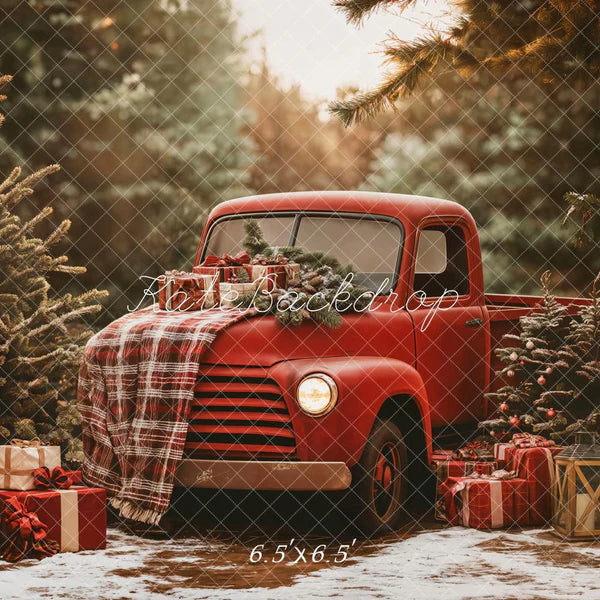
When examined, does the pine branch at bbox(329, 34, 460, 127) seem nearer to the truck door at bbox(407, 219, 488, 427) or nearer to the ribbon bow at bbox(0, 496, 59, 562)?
the truck door at bbox(407, 219, 488, 427)

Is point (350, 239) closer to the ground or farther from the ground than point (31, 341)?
farther from the ground

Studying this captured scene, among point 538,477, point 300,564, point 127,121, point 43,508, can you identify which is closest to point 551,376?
point 538,477

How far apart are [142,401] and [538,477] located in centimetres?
251

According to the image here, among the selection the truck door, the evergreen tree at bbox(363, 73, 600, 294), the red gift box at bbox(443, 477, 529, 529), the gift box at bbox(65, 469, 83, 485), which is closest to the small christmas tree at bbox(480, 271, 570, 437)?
the truck door

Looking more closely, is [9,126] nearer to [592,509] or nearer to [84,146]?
[84,146]

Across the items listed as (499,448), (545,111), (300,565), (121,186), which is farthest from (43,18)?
(300,565)

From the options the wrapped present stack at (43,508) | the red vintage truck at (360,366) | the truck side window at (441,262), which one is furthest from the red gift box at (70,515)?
the truck side window at (441,262)

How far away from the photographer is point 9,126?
45.5 feet

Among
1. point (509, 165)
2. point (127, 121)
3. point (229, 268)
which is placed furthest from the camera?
point (509, 165)

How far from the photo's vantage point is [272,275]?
22.6 feet

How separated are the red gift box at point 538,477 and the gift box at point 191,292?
7.13ft

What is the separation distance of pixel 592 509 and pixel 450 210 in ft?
7.81

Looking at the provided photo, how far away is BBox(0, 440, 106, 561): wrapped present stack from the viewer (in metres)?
5.95

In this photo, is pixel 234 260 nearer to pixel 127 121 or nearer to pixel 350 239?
pixel 350 239
